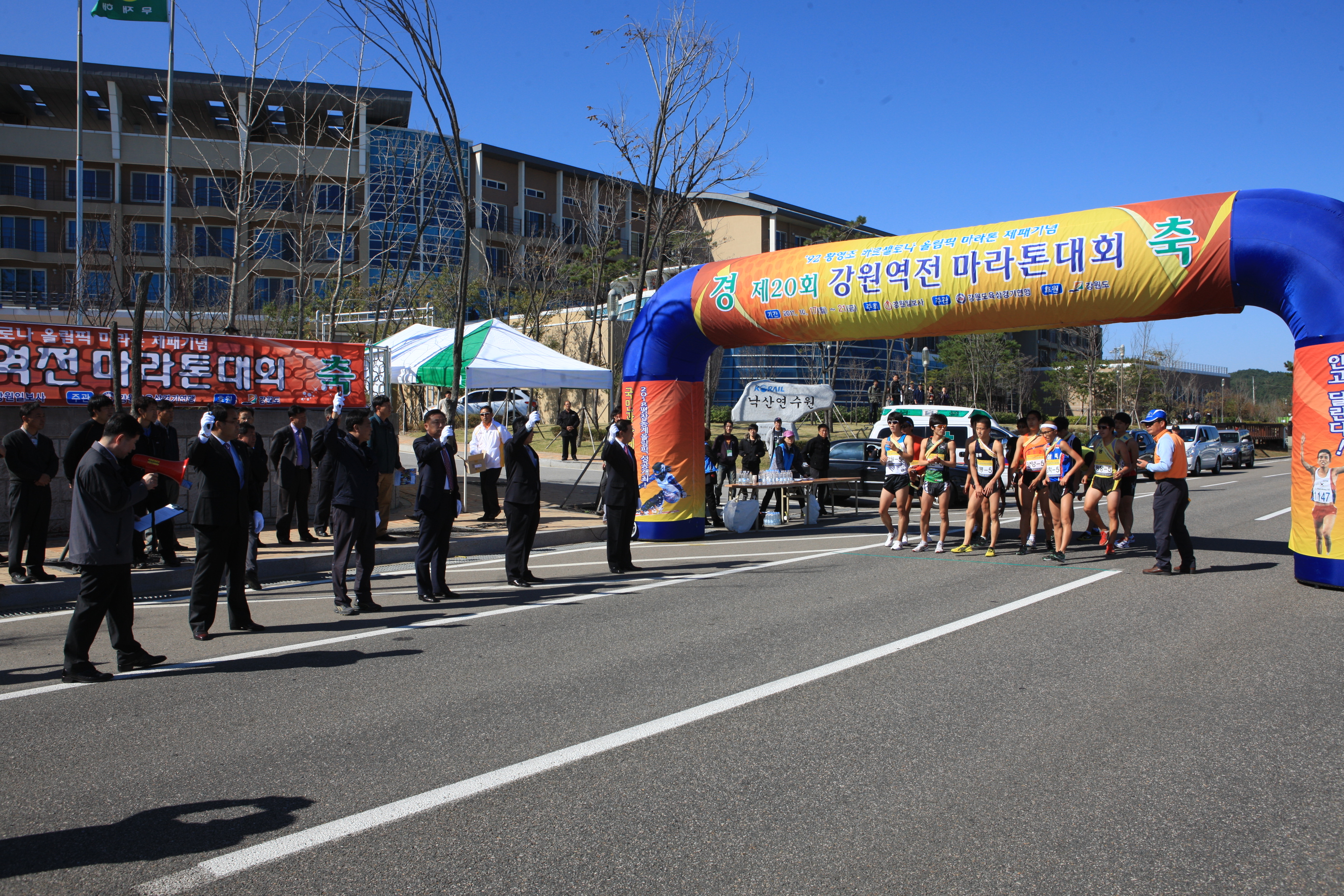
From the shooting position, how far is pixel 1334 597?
9094 mm

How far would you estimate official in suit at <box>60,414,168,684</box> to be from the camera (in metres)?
6.23

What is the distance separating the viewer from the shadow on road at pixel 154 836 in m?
3.73

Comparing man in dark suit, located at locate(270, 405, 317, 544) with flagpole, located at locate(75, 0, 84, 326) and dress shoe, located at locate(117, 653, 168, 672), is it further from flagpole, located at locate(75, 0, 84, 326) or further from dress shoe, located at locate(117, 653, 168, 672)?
flagpole, located at locate(75, 0, 84, 326)

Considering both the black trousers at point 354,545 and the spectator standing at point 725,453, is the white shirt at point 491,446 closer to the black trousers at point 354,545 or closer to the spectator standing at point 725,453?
the spectator standing at point 725,453

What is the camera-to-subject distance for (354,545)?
8742 mm

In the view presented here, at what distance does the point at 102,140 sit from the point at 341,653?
159ft

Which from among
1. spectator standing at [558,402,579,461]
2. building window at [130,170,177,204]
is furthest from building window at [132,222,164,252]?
spectator standing at [558,402,579,461]

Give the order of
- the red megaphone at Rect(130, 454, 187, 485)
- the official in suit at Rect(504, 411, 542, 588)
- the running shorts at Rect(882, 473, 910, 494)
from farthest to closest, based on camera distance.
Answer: the running shorts at Rect(882, 473, 910, 494), the official in suit at Rect(504, 411, 542, 588), the red megaphone at Rect(130, 454, 187, 485)

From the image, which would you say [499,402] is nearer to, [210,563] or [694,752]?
[210,563]

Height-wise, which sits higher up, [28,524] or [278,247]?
[278,247]

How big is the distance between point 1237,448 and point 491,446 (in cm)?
3318

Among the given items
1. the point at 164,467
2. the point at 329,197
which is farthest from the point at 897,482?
the point at 329,197

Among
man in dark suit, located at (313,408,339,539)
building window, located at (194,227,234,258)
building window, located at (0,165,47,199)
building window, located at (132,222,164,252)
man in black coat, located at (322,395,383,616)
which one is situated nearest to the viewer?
man in black coat, located at (322,395,383,616)

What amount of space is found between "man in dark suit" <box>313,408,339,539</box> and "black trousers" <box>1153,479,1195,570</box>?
8672mm
